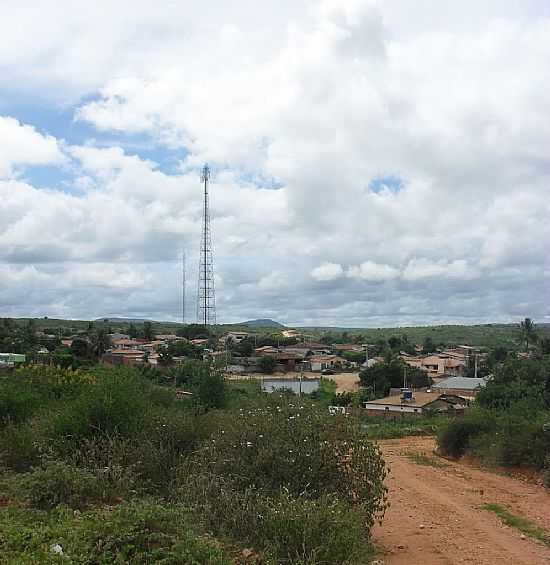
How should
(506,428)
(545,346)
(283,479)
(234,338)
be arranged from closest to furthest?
(283,479) → (506,428) → (545,346) → (234,338)

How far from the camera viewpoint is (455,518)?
40.9 feet

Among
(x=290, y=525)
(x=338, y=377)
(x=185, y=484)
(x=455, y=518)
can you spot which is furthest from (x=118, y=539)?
(x=338, y=377)

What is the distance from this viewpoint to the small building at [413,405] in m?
45.5

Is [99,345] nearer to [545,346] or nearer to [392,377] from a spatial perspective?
[392,377]

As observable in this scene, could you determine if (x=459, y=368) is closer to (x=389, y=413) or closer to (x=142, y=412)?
(x=389, y=413)

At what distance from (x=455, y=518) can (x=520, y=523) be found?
1.21m

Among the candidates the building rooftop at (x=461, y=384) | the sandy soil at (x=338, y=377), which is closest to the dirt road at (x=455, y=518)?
the building rooftop at (x=461, y=384)

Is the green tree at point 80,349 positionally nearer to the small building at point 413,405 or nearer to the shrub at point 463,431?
the small building at point 413,405

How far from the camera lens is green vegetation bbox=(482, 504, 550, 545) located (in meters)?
11.6

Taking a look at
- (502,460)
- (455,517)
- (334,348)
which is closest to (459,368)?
(334,348)

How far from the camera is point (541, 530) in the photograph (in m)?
12.1

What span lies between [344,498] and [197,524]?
7.26ft

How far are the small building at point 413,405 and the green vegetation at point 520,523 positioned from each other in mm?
30156

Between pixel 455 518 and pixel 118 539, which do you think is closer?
pixel 118 539
